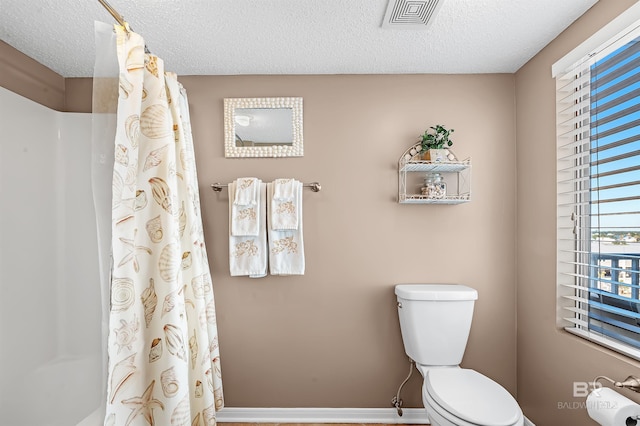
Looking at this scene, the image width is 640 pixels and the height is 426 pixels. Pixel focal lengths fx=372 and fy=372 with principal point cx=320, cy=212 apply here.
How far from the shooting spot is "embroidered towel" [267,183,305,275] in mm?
2164

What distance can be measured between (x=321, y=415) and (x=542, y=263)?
1.56m

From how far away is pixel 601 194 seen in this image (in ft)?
5.41

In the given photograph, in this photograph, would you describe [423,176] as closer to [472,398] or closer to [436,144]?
[436,144]

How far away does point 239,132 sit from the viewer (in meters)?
2.28

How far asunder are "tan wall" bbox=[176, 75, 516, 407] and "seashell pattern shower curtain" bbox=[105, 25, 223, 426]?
0.82 meters

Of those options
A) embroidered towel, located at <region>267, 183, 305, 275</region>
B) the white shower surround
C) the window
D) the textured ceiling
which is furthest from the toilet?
the white shower surround

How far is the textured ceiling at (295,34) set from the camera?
158 cm

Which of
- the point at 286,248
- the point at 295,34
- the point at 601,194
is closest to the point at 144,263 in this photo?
the point at 286,248

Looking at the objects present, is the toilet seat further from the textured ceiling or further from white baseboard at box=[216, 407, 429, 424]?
the textured ceiling

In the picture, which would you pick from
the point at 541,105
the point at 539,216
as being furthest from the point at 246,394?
the point at 541,105

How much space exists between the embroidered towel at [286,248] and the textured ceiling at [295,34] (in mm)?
749

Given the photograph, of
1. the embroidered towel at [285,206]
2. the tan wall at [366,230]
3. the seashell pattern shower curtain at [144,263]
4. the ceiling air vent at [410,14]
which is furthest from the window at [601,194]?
the seashell pattern shower curtain at [144,263]

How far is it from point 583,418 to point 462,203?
119 centimetres

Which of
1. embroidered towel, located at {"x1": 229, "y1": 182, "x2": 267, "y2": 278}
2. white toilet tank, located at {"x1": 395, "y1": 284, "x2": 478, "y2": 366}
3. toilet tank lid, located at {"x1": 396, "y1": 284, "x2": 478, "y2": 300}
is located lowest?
white toilet tank, located at {"x1": 395, "y1": 284, "x2": 478, "y2": 366}
